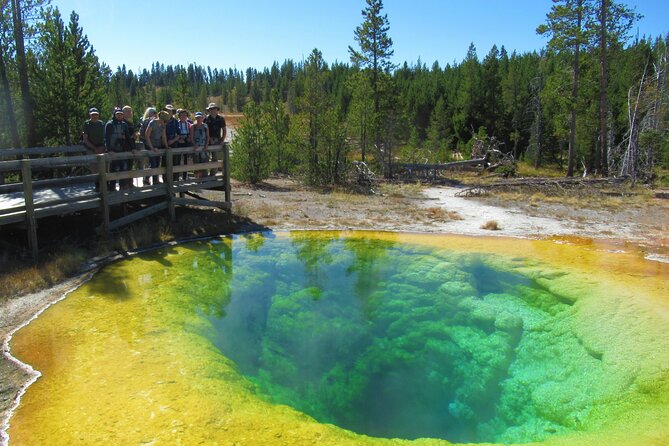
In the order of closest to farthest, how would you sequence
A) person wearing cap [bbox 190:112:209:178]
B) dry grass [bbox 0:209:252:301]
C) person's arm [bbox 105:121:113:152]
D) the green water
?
the green water < dry grass [bbox 0:209:252:301] < person's arm [bbox 105:121:113:152] < person wearing cap [bbox 190:112:209:178]

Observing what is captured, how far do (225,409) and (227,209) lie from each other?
9.03 m

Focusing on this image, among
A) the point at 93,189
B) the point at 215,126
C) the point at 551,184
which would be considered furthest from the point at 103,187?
the point at 551,184

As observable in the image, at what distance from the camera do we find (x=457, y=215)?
50.2 feet

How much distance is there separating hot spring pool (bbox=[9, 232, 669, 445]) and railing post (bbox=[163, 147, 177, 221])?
63.4 inches

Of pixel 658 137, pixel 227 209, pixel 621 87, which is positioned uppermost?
pixel 621 87

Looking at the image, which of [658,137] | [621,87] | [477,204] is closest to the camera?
[477,204]

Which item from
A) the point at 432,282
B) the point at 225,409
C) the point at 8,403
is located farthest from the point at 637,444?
the point at 8,403

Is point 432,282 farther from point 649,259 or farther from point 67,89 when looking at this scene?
point 67,89

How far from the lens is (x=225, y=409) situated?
16.9 ft

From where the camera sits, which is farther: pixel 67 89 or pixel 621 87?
pixel 621 87

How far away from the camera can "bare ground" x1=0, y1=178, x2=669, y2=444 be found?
1320 centimetres

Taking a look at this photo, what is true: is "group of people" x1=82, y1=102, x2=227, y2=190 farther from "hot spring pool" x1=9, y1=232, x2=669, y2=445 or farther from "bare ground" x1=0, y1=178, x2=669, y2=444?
"hot spring pool" x1=9, y1=232, x2=669, y2=445

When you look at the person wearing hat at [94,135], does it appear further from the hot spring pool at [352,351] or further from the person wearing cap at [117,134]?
the hot spring pool at [352,351]

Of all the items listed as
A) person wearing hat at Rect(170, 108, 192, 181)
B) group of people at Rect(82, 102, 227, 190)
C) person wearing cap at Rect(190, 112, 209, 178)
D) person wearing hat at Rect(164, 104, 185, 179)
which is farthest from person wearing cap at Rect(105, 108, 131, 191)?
person wearing cap at Rect(190, 112, 209, 178)
